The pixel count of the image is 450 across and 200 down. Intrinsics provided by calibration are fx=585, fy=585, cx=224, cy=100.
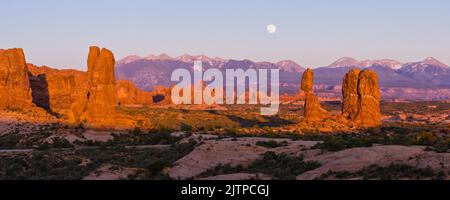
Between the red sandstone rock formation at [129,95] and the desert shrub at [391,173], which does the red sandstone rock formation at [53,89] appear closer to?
the red sandstone rock formation at [129,95]

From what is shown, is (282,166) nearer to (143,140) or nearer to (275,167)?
(275,167)

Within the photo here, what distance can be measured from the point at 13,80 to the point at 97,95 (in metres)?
28.1

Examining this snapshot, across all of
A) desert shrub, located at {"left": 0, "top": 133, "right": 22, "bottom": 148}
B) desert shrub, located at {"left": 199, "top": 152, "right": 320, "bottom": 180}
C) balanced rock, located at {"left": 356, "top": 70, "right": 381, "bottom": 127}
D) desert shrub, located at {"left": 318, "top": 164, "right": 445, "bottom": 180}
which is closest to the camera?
desert shrub, located at {"left": 318, "top": 164, "right": 445, "bottom": 180}

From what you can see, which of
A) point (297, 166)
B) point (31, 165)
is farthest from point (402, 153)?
point (31, 165)

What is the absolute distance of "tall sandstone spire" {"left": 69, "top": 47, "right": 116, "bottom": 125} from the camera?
5706 cm

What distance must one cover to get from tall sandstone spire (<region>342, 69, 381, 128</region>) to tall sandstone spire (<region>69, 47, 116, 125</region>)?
24668 mm

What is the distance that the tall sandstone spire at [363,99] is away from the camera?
59938mm

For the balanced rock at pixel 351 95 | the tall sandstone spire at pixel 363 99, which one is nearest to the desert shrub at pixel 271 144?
the tall sandstone spire at pixel 363 99

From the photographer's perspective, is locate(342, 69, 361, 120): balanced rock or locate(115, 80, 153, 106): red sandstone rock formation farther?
locate(115, 80, 153, 106): red sandstone rock formation

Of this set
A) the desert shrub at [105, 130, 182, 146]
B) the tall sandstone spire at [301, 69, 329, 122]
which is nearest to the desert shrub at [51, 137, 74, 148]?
the desert shrub at [105, 130, 182, 146]

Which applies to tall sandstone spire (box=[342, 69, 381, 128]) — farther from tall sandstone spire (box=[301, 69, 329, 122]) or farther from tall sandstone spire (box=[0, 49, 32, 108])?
tall sandstone spire (box=[0, 49, 32, 108])
